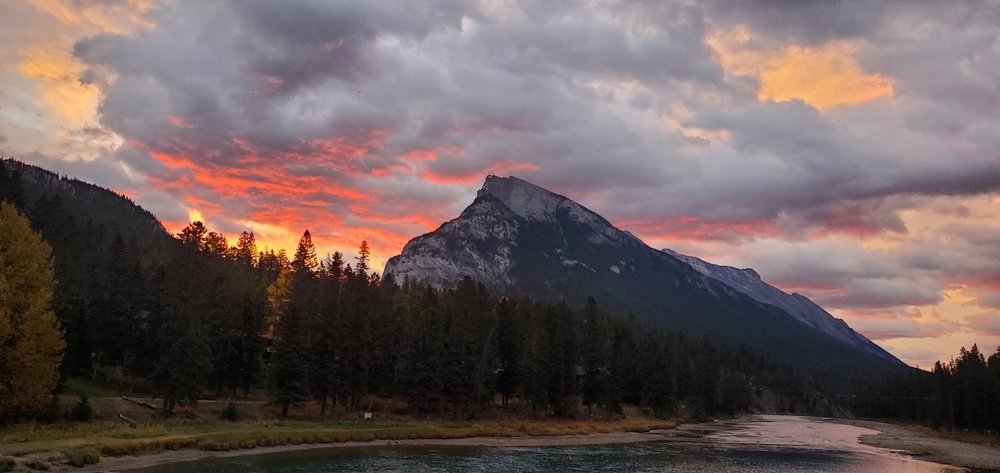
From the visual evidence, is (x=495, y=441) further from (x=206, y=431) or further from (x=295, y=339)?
(x=206, y=431)

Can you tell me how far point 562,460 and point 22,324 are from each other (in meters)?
51.6

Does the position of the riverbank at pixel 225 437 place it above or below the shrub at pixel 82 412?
below

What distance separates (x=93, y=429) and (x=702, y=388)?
159 metres

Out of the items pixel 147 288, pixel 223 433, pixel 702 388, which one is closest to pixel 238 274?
pixel 147 288

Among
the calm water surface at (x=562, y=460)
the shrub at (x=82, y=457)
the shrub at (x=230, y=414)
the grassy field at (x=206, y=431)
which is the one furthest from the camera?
the shrub at (x=230, y=414)

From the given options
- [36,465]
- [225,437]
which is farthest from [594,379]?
[36,465]

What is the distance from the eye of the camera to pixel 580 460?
69.4 m

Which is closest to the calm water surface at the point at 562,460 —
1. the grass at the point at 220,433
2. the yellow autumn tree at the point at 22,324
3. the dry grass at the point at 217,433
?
the grass at the point at 220,433

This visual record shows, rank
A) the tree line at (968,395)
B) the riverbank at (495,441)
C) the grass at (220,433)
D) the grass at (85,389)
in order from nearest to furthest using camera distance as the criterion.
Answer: the grass at (220,433) < the riverbank at (495,441) < the grass at (85,389) < the tree line at (968,395)

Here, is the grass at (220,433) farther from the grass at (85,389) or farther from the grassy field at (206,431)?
the grass at (85,389)

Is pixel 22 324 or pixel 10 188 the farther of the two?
pixel 10 188

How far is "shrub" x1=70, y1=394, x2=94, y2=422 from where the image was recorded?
6297cm

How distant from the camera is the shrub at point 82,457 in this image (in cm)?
4600

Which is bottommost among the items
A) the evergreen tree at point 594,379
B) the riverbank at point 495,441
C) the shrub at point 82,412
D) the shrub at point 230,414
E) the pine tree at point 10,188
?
the riverbank at point 495,441
